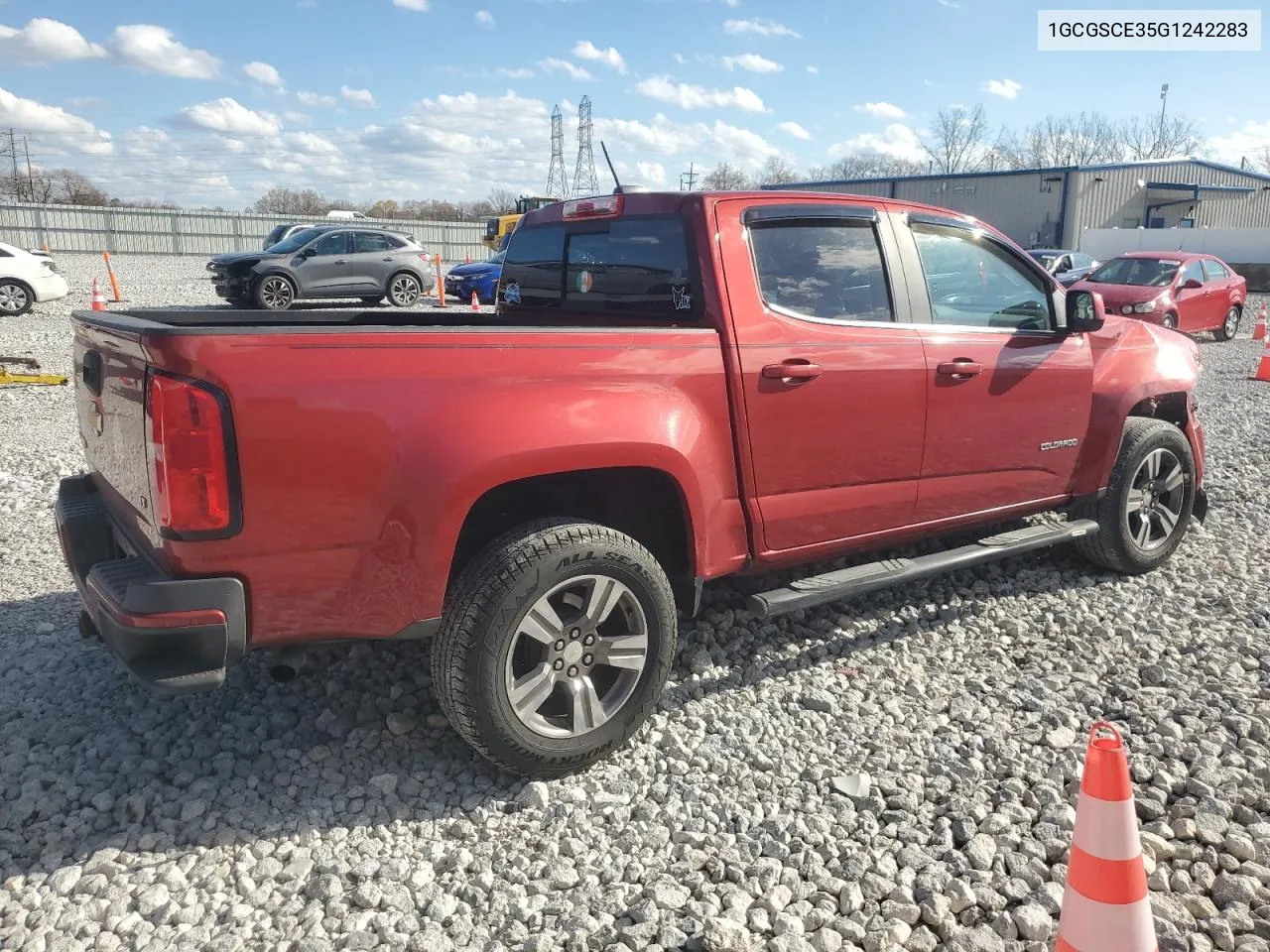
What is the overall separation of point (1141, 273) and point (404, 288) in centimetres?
1432

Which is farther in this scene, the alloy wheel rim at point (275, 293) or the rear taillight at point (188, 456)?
the alloy wheel rim at point (275, 293)

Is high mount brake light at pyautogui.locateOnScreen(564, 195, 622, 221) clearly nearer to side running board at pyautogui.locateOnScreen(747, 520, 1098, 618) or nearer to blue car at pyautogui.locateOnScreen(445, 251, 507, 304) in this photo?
side running board at pyautogui.locateOnScreen(747, 520, 1098, 618)

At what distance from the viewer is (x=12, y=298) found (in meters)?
16.2

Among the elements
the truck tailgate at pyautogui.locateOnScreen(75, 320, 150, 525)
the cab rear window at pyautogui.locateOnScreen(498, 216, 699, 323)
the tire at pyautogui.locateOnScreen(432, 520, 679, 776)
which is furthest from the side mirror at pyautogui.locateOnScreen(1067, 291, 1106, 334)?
the truck tailgate at pyautogui.locateOnScreen(75, 320, 150, 525)

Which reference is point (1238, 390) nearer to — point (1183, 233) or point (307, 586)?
point (307, 586)

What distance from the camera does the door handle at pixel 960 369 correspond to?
405 cm

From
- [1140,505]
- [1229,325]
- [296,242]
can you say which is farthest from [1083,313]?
[296,242]

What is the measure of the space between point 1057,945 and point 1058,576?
3321 millimetres

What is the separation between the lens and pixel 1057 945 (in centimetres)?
217

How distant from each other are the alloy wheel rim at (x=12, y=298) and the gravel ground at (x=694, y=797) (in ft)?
46.0

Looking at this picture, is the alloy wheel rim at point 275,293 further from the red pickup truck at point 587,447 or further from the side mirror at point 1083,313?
the side mirror at point 1083,313

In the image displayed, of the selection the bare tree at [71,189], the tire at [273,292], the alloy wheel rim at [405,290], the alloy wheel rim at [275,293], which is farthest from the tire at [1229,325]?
the bare tree at [71,189]

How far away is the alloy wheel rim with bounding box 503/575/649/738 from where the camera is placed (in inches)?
123

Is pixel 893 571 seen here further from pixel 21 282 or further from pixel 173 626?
pixel 21 282
